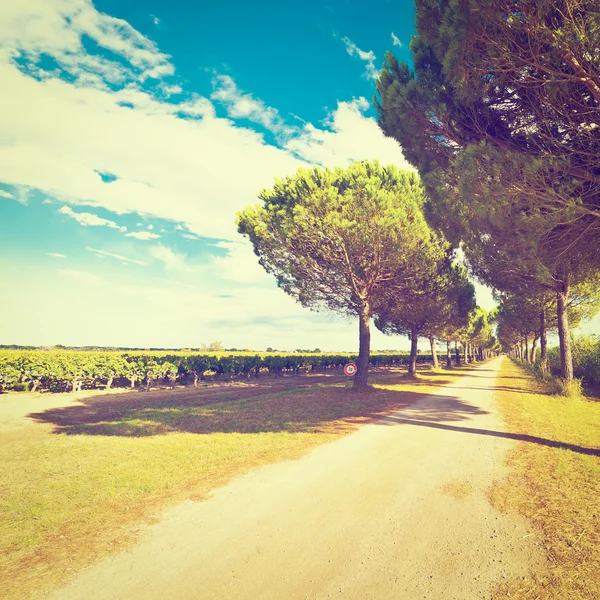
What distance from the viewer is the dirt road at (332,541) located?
9.25 ft

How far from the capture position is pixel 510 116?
23.5ft

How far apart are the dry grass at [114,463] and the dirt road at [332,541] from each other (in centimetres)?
45

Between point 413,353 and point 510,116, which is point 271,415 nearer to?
point 510,116

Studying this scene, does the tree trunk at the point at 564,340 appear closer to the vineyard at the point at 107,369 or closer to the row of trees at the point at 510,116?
the row of trees at the point at 510,116

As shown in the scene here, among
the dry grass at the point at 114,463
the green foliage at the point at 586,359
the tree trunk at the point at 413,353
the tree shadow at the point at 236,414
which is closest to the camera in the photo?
the dry grass at the point at 114,463

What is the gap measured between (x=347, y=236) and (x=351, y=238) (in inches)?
8.1

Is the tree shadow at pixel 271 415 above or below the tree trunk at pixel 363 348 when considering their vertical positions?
below

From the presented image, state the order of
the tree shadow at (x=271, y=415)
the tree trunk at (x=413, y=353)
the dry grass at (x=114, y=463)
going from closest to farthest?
the dry grass at (x=114, y=463) → the tree shadow at (x=271, y=415) → the tree trunk at (x=413, y=353)

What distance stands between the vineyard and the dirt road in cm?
1735

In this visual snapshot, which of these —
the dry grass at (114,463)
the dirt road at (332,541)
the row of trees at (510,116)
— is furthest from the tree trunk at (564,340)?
the dirt road at (332,541)

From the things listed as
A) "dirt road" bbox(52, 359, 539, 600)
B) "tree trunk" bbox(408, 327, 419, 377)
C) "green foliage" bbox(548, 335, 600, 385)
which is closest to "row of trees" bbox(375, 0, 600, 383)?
"dirt road" bbox(52, 359, 539, 600)

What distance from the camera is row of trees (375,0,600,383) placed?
557cm

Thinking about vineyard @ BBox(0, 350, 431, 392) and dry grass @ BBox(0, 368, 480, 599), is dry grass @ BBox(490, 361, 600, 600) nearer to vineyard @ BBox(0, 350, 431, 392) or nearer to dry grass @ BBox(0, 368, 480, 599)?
dry grass @ BBox(0, 368, 480, 599)

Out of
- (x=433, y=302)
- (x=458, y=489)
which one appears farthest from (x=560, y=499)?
(x=433, y=302)
